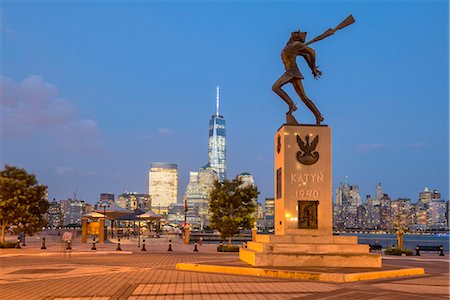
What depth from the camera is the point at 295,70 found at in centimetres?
2011

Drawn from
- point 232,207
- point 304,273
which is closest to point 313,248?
point 304,273

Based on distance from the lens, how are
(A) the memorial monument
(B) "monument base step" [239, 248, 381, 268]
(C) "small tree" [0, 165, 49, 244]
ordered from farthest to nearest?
(C) "small tree" [0, 165, 49, 244]
(A) the memorial monument
(B) "monument base step" [239, 248, 381, 268]

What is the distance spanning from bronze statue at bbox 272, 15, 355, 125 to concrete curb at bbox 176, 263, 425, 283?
615 centimetres

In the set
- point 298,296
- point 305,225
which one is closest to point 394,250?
point 305,225

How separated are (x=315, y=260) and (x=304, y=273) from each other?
2.32 metres

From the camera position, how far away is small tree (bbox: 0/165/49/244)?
35.3m

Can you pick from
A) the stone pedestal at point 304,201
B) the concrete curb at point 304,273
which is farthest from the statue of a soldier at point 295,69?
the concrete curb at point 304,273

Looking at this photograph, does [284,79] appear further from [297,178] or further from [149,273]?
[149,273]

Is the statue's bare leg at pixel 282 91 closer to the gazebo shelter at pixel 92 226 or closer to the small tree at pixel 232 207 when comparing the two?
the small tree at pixel 232 207

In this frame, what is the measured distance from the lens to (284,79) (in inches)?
791

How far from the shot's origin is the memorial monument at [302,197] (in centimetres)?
1705

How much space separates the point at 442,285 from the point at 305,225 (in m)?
5.72

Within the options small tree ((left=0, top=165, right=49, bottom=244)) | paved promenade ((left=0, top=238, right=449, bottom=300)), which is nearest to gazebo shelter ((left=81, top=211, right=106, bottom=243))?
small tree ((left=0, top=165, right=49, bottom=244))

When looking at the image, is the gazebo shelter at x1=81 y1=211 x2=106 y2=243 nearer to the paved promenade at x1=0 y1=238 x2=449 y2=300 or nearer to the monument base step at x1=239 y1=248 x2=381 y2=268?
the paved promenade at x1=0 y1=238 x2=449 y2=300
